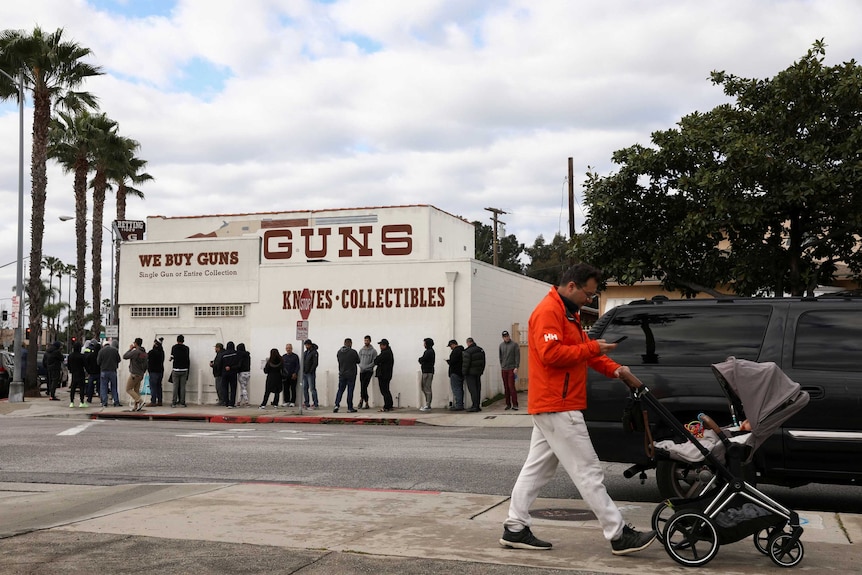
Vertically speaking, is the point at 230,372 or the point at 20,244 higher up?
the point at 20,244

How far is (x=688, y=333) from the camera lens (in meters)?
8.61

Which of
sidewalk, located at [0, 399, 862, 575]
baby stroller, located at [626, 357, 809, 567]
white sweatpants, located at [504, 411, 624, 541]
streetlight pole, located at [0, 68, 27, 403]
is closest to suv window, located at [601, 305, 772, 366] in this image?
sidewalk, located at [0, 399, 862, 575]

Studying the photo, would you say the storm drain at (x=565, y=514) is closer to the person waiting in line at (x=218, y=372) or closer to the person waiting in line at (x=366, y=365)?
the person waiting in line at (x=366, y=365)

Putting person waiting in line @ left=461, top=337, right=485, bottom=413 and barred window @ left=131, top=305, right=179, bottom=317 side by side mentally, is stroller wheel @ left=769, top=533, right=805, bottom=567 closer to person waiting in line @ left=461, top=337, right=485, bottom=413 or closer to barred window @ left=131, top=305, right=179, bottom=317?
person waiting in line @ left=461, top=337, right=485, bottom=413

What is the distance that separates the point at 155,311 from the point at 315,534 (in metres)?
22.3

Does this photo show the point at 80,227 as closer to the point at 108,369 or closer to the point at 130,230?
the point at 130,230

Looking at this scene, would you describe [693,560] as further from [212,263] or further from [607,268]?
[212,263]

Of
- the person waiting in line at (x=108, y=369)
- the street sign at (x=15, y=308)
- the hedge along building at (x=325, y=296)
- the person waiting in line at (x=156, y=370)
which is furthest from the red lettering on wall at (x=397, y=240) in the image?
the street sign at (x=15, y=308)

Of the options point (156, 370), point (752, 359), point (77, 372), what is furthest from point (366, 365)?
point (752, 359)

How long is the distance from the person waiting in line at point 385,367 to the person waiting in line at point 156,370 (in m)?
5.95

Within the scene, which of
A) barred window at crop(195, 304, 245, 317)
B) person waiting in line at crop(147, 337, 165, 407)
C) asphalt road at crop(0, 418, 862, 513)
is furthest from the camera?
barred window at crop(195, 304, 245, 317)

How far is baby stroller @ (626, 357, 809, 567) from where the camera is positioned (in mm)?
6176

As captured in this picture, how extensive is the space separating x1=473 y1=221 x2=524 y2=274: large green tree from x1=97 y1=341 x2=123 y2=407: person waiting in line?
59.5m

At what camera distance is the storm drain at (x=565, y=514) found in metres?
7.98
